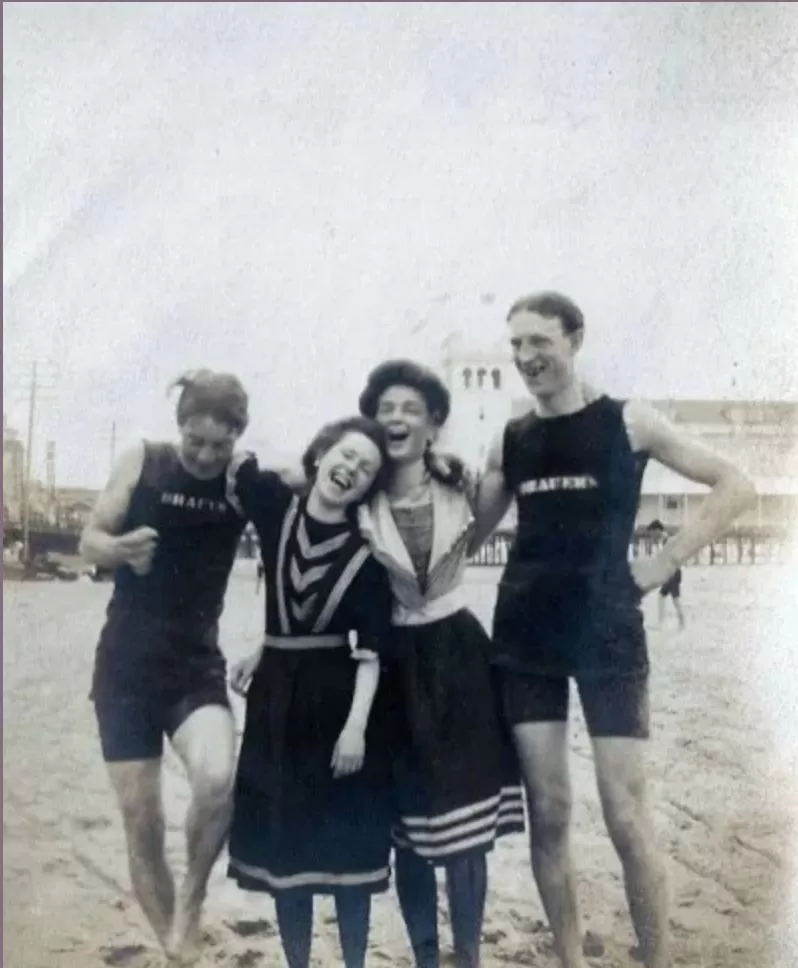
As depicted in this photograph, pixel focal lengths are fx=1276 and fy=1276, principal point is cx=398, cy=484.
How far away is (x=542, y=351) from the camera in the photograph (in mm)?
1893

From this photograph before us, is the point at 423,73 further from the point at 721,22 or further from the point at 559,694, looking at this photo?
the point at 559,694

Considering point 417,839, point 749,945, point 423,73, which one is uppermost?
point 423,73

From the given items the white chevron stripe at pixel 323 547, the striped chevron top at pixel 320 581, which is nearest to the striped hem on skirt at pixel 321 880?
the striped chevron top at pixel 320 581

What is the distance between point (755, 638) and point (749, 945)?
46 cm

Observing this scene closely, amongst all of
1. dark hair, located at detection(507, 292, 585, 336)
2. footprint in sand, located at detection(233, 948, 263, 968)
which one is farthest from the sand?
dark hair, located at detection(507, 292, 585, 336)


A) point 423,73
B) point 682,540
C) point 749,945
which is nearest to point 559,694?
point 682,540

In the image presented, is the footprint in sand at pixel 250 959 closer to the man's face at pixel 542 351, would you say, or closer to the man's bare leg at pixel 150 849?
the man's bare leg at pixel 150 849

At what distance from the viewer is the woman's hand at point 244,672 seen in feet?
6.15

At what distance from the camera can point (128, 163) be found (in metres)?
1.96

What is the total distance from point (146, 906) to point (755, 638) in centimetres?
100

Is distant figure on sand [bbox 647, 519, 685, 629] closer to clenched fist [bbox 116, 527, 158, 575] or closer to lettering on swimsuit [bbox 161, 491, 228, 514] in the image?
lettering on swimsuit [bbox 161, 491, 228, 514]

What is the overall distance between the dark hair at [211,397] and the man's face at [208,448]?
0.01 meters

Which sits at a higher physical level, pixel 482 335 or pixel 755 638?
pixel 482 335

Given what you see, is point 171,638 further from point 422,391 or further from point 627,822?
point 627,822
